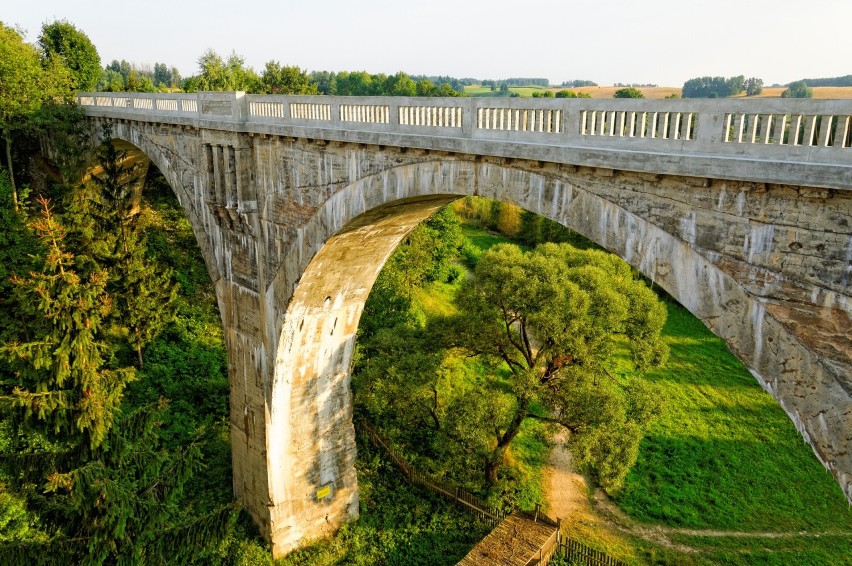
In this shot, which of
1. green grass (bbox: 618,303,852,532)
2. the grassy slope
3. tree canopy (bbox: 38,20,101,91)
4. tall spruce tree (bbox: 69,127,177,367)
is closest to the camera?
the grassy slope

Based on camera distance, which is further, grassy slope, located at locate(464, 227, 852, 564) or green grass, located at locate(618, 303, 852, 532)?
green grass, located at locate(618, 303, 852, 532)

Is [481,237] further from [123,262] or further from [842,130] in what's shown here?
[842,130]

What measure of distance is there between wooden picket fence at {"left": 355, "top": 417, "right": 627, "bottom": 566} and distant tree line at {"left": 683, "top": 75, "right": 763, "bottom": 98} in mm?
11125

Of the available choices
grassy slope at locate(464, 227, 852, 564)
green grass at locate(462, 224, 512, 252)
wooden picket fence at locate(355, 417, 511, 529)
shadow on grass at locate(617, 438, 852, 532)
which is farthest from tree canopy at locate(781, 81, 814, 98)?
green grass at locate(462, 224, 512, 252)

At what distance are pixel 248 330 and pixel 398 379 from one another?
13.5ft

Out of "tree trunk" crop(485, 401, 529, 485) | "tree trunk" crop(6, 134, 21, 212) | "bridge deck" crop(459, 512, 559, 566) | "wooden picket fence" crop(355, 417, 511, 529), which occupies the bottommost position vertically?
"wooden picket fence" crop(355, 417, 511, 529)

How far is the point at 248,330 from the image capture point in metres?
16.3

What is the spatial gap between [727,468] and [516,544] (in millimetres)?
9753

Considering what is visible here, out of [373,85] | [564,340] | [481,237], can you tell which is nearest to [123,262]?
[564,340]

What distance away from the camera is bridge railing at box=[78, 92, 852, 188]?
248 inches

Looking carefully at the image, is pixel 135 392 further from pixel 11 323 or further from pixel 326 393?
pixel 326 393

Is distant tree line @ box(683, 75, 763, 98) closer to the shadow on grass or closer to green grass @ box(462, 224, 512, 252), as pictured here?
the shadow on grass

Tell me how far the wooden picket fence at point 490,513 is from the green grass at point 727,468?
3300 mm

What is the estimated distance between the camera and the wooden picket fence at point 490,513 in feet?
53.0
